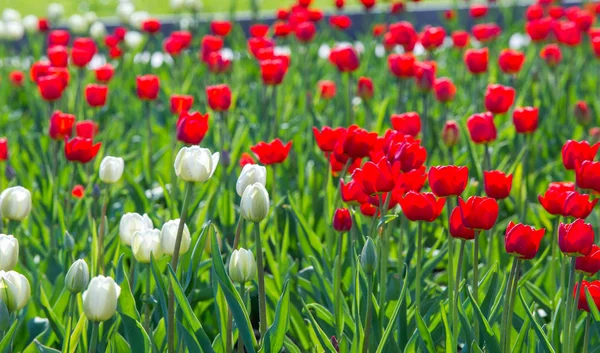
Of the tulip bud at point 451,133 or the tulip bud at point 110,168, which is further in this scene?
the tulip bud at point 451,133

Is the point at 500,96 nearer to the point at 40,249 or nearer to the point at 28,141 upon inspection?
the point at 40,249

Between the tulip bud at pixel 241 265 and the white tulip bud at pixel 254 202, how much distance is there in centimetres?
11

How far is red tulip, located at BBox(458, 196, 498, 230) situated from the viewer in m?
1.73

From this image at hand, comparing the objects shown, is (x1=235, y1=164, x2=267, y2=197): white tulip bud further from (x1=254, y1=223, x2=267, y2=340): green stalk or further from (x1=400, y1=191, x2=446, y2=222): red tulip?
(x1=400, y1=191, x2=446, y2=222): red tulip

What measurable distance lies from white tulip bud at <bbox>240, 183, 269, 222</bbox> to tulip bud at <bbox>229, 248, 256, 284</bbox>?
11cm

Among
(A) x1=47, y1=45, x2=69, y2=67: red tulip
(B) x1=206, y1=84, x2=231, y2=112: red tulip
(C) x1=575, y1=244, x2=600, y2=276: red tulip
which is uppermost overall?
(C) x1=575, y1=244, x2=600, y2=276: red tulip

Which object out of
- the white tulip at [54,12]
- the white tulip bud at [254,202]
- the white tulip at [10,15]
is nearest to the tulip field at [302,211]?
the white tulip bud at [254,202]

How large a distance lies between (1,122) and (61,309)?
2.39 m

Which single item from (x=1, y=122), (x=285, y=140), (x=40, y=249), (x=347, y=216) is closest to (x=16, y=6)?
(x=1, y=122)

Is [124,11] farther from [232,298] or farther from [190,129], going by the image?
[232,298]

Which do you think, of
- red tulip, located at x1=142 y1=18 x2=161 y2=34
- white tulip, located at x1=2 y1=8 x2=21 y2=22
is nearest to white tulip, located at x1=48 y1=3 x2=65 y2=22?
white tulip, located at x1=2 y1=8 x2=21 y2=22

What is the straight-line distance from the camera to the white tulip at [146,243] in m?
1.89

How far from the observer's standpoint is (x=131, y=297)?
1963 mm

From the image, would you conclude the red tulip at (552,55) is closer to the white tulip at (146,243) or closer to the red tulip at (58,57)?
the red tulip at (58,57)
